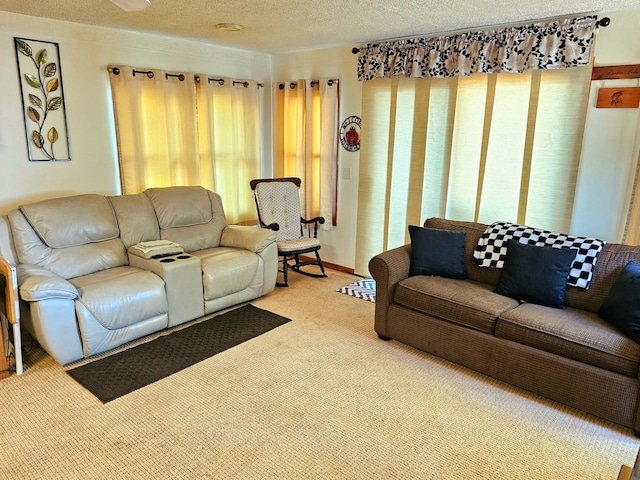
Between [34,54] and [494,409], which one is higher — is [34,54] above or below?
above

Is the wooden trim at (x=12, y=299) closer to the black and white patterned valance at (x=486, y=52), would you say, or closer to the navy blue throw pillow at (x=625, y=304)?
the black and white patterned valance at (x=486, y=52)

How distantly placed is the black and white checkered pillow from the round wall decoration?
183cm

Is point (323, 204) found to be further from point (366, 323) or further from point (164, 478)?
point (164, 478)

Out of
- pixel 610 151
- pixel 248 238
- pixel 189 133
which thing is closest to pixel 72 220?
pixel 248 238

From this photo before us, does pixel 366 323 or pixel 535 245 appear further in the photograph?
pixel 366 323

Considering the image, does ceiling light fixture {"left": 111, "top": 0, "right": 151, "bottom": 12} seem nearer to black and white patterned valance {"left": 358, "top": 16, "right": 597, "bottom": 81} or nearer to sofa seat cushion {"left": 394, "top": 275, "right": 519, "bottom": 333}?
sofa seat cushion {"left": 394, "top": 275, "right": 519, "bottom": 333}

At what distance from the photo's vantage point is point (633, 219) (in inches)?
120

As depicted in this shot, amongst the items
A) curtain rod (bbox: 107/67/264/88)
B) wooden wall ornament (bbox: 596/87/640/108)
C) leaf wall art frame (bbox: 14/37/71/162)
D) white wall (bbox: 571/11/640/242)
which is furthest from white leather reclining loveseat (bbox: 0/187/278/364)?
wooden wall ornament (bbox: 596/87/640/108)

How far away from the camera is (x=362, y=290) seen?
431 centimetres

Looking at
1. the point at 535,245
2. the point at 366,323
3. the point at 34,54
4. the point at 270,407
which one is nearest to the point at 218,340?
the point at 270,407

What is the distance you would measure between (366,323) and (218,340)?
1196mm

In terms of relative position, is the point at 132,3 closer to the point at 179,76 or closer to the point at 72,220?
the point at 72,220

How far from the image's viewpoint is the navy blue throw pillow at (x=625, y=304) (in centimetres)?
231

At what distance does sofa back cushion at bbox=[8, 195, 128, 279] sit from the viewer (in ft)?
10.3
